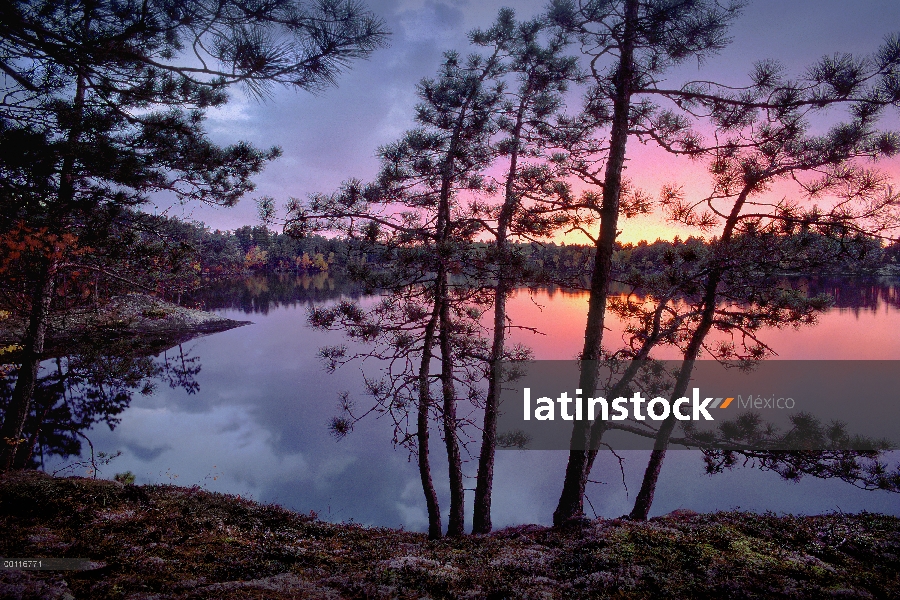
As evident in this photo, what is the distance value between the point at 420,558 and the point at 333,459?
63.5 ft

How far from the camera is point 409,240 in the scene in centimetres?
877

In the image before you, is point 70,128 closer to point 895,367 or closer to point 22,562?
point 22,562

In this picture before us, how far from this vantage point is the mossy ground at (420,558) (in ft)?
12.7

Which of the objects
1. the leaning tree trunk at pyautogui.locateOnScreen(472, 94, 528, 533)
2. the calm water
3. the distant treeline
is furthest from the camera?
the calm water

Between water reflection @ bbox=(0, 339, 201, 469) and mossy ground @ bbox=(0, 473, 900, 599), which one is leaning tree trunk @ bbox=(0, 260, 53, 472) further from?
mossy ground @ bbox=(0, 473, 900, 599)

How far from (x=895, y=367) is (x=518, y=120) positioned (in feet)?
111

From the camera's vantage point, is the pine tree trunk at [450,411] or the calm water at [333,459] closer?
the pine tree trunk at [450,411]

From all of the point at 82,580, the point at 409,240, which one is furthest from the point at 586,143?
the point at 82,580

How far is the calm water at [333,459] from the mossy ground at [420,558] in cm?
556

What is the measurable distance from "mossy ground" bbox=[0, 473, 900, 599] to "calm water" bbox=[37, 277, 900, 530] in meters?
5.56

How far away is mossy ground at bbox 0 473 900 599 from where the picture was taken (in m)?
3.87

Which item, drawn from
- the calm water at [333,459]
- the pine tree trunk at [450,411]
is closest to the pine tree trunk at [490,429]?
the pine tree trunk at [450,411]

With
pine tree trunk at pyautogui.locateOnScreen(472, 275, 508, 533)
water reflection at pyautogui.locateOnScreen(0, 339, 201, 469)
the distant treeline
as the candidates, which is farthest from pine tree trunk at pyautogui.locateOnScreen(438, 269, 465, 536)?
water reflection at pyautogui.locateOnScreen(0, 339, 201, 469)

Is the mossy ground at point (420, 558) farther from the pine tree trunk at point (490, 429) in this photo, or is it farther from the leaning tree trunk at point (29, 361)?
the pine tree trunk at point (490, 429)
